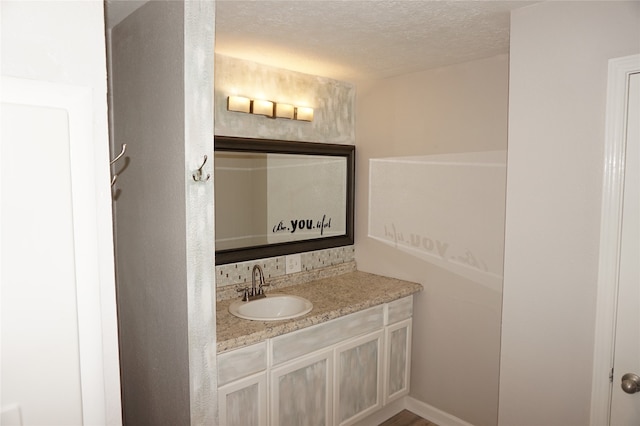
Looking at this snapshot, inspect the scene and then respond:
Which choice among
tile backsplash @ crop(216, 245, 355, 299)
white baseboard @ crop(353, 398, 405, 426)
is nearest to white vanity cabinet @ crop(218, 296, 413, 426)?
white baseboard @ crop(353, 398, 405, 426)

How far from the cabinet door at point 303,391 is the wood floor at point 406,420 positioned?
0.70 metres

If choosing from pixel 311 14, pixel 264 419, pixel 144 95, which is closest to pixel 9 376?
pixel 144 95

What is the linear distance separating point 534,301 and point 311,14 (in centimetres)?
165

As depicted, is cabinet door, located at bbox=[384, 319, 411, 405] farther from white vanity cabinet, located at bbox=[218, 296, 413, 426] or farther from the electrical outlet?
the electrical outlet

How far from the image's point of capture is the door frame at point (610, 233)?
167 centimetres

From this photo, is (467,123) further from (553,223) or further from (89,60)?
(89,60)

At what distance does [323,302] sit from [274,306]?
323mm

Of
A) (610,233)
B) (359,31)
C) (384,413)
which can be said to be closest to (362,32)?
(359,31)

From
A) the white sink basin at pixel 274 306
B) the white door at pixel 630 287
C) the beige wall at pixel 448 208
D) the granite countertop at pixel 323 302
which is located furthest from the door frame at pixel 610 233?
the white sink basin at pixel 274 306

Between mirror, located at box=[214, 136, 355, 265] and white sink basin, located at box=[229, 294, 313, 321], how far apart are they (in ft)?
0.96

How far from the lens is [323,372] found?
2.51 m

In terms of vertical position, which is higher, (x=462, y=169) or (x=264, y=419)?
(x=462, y=169)

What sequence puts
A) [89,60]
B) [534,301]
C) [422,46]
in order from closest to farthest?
1. [89,60]
2. [534,301]
3. [422,46]

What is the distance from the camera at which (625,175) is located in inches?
66.3
